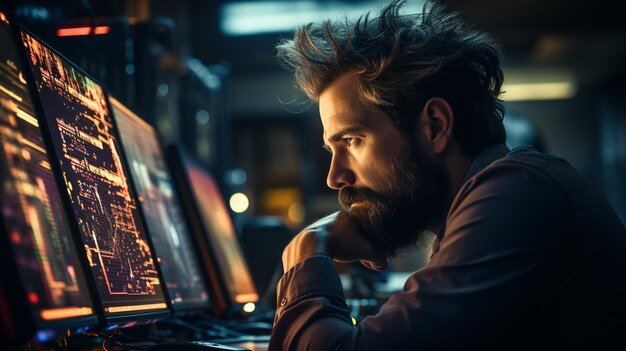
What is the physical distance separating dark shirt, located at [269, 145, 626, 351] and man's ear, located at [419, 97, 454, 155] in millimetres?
251

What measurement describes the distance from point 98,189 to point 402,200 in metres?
0.55

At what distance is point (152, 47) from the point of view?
199 centimetres

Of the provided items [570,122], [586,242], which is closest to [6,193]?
[586,242]

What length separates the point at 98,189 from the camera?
3.53 ft

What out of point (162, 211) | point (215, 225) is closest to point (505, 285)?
point (162, 211)

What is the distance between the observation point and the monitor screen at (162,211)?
1.33 metres

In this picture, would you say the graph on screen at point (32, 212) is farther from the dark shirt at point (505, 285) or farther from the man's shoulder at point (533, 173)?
the man's shoulder at point (533, 173)

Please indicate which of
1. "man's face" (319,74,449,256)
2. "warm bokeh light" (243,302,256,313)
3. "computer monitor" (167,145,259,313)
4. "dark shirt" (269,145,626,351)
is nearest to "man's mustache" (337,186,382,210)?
"man's face" (319,74,449,256)

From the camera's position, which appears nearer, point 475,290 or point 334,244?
point 475,290

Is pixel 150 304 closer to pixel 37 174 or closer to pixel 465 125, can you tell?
pixel 37 174

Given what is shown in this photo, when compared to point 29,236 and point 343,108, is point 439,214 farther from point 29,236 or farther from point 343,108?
point 29,236

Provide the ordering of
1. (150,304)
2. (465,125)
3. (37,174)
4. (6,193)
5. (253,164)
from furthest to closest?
(253,164)
(465,125)
(150,304)
(37,174)
(6,193)

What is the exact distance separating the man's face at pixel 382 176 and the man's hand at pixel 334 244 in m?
→ 0.02

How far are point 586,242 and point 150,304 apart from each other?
683 mm
